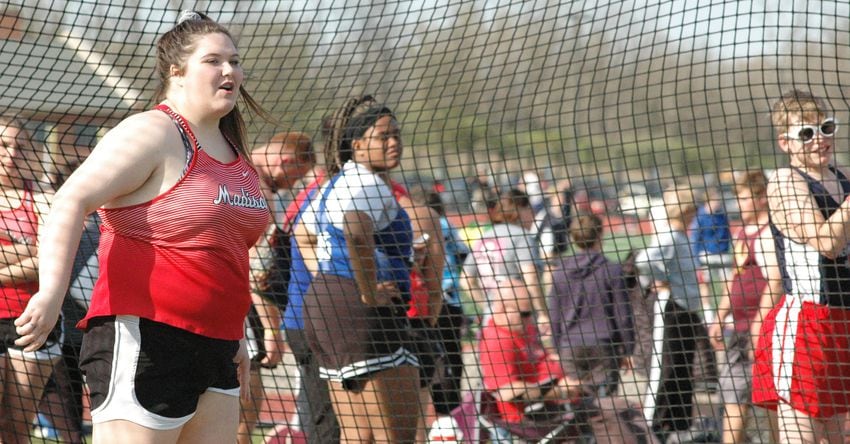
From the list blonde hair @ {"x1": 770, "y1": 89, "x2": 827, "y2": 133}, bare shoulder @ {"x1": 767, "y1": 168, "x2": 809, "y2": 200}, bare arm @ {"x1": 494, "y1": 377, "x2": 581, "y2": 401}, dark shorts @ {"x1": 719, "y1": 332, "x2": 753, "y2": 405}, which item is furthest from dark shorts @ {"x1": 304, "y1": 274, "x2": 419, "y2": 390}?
dark shorts @ {"x1": 719, "y1": 332, "x2": 753, "y2": 405}

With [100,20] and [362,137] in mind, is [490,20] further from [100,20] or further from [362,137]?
[100,20]

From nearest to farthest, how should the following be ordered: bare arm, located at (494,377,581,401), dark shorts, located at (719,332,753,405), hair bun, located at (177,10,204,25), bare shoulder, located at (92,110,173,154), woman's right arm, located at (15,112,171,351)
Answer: woman's right arm, located at (15,112,171,351)
bare shoulder, located at (92,110,173,154)
hair bun, located at (177,10,204,25)
bare arm, located at (494,377,581,401)
dark shorts, located at (719,332,753,405)

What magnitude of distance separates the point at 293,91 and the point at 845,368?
2.85 meters

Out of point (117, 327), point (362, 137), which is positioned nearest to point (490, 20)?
point (362, 137)

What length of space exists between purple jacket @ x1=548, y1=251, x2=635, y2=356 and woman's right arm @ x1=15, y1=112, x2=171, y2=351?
302cm

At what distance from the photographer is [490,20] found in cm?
466

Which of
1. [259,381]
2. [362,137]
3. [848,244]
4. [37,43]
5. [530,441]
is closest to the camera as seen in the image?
[848,244]

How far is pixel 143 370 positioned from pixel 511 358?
295 cm

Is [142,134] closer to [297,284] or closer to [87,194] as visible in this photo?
[87,194]

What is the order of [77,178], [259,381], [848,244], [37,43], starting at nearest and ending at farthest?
1. [77,178]
2. [848,244]
3. [37,43]
4. [259,381]

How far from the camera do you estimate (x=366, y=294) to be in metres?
4.11

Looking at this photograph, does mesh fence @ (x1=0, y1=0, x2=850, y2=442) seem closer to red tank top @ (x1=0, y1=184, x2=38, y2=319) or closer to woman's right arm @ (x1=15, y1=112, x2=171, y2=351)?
red tank top @ (x1=0, y1=184, x2=38, y2=319)

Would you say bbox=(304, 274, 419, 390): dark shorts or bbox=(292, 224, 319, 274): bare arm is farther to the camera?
bbox=(292, 224, 319, 274): bare arm

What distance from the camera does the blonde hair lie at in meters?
3.79
